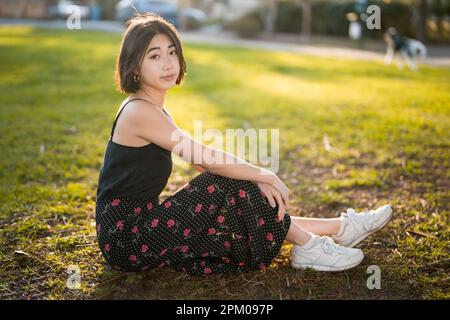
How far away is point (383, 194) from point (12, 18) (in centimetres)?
Result: 2153

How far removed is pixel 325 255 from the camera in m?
2.63

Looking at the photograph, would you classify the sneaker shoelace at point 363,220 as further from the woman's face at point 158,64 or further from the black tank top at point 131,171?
the woman's face at point 158,64

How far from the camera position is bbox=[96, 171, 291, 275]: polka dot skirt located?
243cm

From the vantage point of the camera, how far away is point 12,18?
21.4m

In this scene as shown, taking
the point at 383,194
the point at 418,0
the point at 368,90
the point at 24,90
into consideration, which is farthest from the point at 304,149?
the point at 418,0

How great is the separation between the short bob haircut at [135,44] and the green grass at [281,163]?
1040mm

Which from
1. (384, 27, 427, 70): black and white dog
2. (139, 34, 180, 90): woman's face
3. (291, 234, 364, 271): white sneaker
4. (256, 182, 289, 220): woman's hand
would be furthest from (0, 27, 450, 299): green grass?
(139, 34, 180, 90): woman's face

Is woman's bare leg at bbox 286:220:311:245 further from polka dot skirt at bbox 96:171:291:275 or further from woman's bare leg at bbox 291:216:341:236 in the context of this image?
woman's bare leg at bbox 291:216:341:236

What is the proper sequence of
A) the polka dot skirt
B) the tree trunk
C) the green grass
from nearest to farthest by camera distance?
the polka dot skirt < the green grass < the tree trunk

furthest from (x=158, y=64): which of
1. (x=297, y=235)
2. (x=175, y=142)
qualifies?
(x=297, y=235)

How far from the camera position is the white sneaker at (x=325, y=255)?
2621 mm

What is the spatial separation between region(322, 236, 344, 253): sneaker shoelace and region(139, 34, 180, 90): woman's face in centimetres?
119

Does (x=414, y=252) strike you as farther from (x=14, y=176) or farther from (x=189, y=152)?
(x=14, y=176)

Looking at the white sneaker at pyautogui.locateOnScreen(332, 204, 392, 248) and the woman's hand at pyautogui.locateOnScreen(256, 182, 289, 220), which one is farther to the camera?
the white sneaker at pyautogui.locateOnScreen(332, 204, 392, 248)
